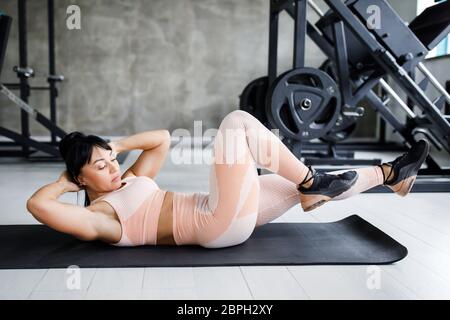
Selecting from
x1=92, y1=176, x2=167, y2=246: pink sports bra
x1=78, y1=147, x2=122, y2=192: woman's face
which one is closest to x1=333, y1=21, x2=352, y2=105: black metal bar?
x1=92, y1=176, x2=167, y2=246: pink sports bra

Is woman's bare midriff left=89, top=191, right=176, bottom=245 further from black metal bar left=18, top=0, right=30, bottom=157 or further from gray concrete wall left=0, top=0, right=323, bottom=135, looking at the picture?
gray concrete wall left=0, top=0, right=323, bottom=135

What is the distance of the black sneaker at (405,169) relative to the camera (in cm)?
190

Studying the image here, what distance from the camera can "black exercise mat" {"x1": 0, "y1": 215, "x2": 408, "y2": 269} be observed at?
5.57 ft

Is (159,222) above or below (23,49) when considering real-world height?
below

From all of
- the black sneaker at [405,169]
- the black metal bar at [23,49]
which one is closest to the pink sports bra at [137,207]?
the black sneaker at [405,169]

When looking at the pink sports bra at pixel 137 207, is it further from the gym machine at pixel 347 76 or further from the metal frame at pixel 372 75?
the metal frame at pixel 372 75

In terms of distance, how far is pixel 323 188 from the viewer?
175 centimetres

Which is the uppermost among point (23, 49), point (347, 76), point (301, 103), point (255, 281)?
point (23, 49)

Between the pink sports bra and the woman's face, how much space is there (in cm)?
4

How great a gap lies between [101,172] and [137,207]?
0.17 meters

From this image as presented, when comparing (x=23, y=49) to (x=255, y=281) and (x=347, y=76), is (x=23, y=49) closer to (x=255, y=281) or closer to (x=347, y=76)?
(x=347, y=76)

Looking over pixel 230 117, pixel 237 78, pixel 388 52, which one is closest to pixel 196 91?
pixel 237 78

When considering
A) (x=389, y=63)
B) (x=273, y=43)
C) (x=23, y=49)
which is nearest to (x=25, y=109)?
(x=23, y=49)

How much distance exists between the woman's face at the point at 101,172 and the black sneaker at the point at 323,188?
0.64 m
